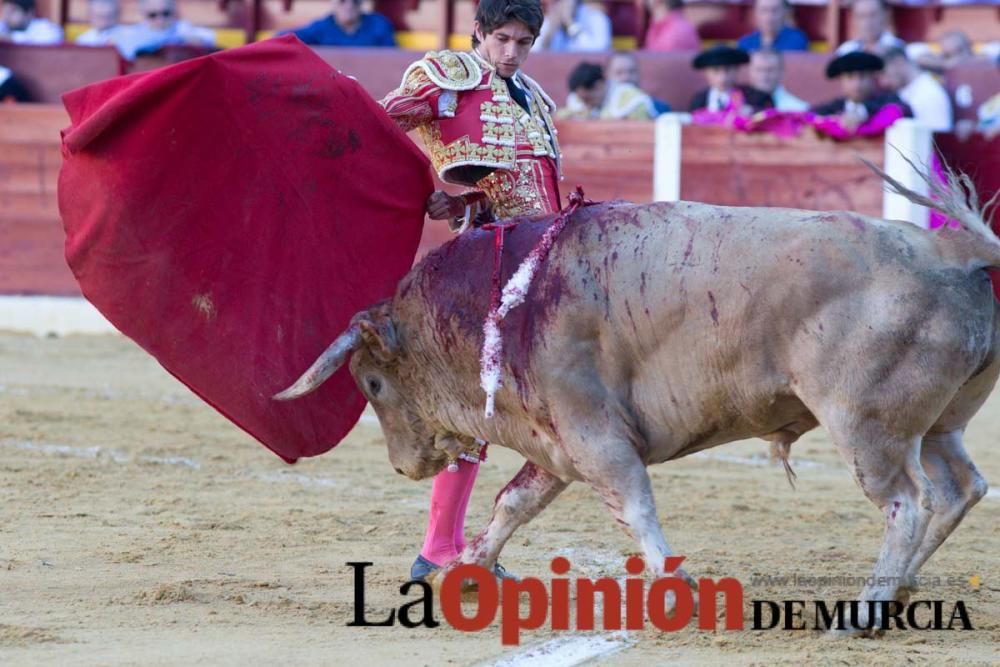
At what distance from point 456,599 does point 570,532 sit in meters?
0.94

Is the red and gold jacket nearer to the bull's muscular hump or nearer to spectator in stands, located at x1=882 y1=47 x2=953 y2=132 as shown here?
the bull's muscular hump

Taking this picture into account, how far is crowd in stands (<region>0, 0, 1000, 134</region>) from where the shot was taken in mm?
8250

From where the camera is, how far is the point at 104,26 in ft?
33.1

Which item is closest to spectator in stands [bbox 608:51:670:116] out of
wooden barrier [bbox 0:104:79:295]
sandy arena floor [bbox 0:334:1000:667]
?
sandy arena floor [bbox 0:334:1000:667]

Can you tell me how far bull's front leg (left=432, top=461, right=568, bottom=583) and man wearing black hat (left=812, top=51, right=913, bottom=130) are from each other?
5.07 metres

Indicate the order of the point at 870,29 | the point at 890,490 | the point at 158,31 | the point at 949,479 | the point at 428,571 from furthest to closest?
1. the point at 158,31
2. the point at 870,29
3. the point at 428,571
4. the point at 949,479
5. the point at 890,490

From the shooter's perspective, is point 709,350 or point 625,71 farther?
point 625,71

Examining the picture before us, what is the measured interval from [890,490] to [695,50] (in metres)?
6.53

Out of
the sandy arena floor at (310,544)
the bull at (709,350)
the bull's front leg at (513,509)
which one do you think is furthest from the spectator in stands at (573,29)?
the bull's front leg at (513,509)

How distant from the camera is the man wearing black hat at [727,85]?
8.48 m

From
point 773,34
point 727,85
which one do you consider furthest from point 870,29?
point 727,85

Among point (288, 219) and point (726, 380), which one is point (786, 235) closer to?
point (726, 380)

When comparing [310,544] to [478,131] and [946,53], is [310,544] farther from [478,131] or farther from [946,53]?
[946,53]

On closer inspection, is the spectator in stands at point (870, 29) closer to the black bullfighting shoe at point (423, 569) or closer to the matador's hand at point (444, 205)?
the matador's hand at point (444, 205)
